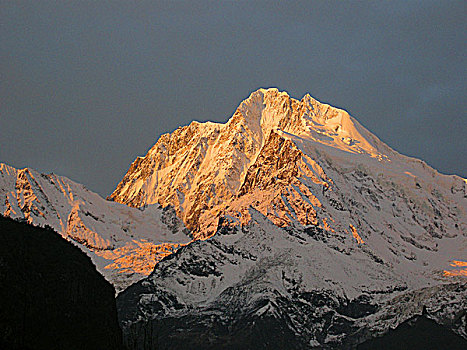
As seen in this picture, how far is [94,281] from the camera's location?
85938mm

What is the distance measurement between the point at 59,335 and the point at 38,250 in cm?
1113

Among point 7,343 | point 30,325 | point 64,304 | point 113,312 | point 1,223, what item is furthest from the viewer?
point 113,312

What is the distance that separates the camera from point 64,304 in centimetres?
7619

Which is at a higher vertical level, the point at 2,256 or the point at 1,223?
the point at 1,223

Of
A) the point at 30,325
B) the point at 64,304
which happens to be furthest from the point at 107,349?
the point at 30,325

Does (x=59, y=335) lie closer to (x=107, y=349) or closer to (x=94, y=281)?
(x=107, y=349)

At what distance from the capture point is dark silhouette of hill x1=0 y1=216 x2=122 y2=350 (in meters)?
68.2

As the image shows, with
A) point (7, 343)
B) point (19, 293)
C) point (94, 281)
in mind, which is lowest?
point (7, 343)

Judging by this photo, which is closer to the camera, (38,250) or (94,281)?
(38,250)

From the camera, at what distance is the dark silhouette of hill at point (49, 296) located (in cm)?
6825

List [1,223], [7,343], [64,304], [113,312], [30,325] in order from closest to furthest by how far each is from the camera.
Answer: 1. [7,343]
2. [30,325]
3. [64,304]
4. [1,223]
5. [113,312]

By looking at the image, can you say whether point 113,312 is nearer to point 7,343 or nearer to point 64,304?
point 64,304

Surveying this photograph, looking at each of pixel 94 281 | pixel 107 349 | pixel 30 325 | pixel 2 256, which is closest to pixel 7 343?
pixel 30 325

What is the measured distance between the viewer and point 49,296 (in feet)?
247
